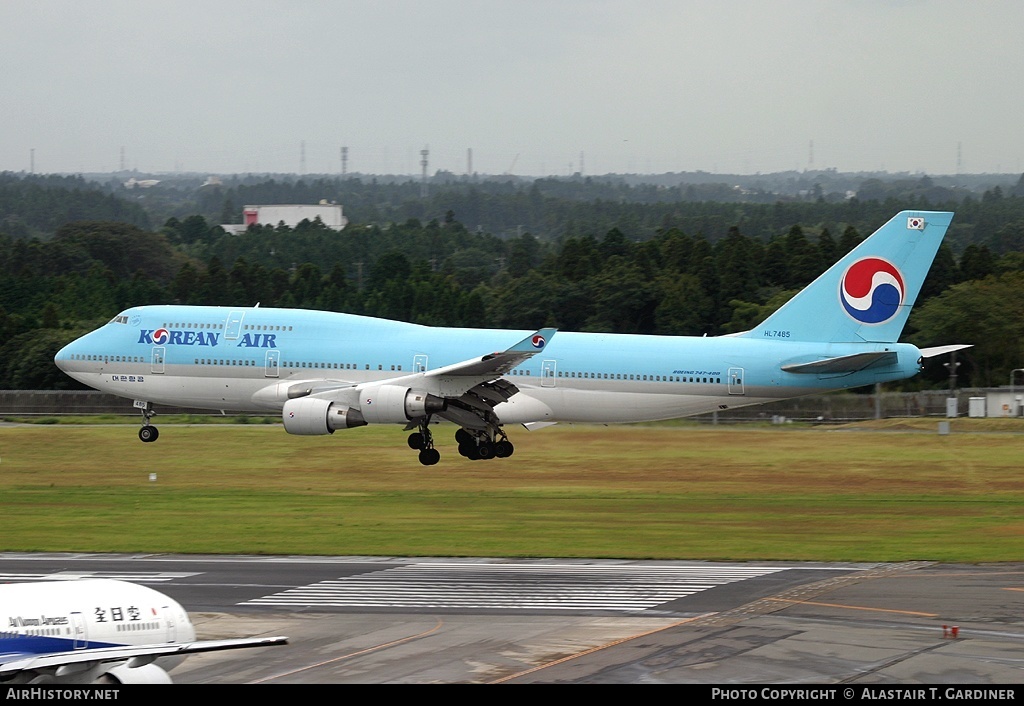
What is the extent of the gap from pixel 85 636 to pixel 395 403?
28.2 metres

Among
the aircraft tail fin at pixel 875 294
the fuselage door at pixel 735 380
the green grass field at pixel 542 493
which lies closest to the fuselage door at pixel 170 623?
the green grass field at pixel 542 493

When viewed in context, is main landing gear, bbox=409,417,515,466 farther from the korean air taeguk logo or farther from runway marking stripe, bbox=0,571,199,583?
runway marking stripe, bbox=0,571,199,583

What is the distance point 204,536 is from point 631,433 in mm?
25547

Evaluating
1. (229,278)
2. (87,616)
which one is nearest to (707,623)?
(87,616)

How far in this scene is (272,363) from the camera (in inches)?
2092

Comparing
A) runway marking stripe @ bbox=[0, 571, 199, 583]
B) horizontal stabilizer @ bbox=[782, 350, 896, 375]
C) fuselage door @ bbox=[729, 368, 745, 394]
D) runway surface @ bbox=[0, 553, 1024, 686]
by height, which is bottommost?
runway surface @ bbox=[0, 553, 1024, 686]

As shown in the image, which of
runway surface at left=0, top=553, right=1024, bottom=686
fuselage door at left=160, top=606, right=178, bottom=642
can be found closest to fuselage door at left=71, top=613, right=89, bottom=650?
fuselage door at left=160, top=606, right=178, bottom=642

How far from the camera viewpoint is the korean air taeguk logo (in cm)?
5216

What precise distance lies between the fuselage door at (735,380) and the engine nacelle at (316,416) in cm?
1332

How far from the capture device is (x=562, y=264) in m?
120

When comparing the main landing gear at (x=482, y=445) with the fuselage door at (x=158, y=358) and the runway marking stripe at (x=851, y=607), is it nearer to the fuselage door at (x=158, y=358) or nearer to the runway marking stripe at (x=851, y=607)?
the fuselage door at (x=158, y=358)

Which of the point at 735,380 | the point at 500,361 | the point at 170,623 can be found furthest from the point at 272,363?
the point at 170,623

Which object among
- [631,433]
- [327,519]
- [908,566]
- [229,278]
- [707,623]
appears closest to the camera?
[707,623]

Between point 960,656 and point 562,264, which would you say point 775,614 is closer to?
point 960,656
